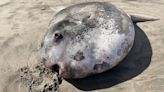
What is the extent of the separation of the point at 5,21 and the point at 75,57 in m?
1.82

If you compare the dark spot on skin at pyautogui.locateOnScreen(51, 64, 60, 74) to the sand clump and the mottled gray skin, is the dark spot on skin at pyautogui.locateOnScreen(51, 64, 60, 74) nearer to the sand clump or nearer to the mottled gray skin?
the mottled gray skin

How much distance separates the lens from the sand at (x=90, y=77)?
4.33m

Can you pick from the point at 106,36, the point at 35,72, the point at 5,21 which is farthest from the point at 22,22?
the point at 106,36

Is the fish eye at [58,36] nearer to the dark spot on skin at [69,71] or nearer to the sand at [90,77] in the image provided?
the dark spot on skin at [69,71]

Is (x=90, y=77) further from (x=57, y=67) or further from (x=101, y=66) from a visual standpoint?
(x=57, y=67)

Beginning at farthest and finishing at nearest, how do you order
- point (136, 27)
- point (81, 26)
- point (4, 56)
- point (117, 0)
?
point (117, 0), point (136, 27), point (4, 56), point (81, 26)

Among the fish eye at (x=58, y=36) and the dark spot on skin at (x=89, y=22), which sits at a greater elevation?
the dark spot on skin at (x=89, y=22)

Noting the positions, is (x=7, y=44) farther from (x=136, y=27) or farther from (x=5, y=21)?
(x=136, y=27)

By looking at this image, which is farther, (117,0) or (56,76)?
(117,0)

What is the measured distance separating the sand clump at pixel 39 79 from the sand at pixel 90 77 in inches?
2.3

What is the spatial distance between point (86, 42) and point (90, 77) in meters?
0.41

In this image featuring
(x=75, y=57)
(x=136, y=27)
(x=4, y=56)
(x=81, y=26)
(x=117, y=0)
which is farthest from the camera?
(x=117, y=0)

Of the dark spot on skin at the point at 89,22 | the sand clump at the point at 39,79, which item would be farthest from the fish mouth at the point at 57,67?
the dark spot on skin at the point at 89,22

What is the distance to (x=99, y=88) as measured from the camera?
4.29 metres
